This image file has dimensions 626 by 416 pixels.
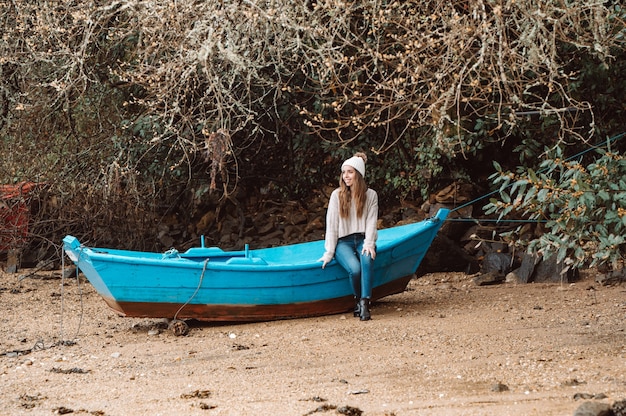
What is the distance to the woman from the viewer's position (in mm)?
6844

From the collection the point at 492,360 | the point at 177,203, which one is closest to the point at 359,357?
the point at 492,360

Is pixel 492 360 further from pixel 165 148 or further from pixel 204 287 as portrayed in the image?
Answer: pixel 165 148

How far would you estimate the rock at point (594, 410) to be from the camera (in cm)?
348

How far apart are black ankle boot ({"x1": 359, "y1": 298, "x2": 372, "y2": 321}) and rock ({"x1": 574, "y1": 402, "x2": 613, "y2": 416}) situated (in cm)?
332

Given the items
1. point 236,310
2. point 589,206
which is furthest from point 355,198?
point 589,206

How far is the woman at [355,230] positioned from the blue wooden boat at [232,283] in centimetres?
15

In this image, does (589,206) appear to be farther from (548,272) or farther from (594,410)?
(548,272)

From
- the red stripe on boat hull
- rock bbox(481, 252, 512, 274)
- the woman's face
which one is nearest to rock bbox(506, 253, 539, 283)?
rock bbox(481, 252, 512, 274)

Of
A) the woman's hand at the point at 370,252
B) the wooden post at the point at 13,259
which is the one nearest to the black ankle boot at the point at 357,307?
the woman's hand at the point at 370,252

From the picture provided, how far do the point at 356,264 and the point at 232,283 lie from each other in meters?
0.95

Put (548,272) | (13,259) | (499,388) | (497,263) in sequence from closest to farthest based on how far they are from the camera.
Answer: (499,388) → (548,272) → (497,263) → (13,259)

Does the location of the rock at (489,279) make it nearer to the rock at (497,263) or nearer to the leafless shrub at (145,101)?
the rock at (497,263)

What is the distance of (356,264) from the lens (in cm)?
685

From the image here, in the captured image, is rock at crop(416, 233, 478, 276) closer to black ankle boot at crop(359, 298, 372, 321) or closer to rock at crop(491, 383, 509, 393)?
black ankle boot at crop(359, 298, 372, 321)
